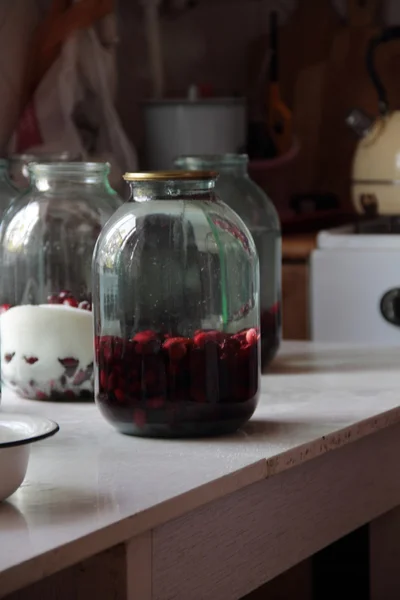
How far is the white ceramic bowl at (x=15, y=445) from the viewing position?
0.80 metres

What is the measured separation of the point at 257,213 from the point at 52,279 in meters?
0.28

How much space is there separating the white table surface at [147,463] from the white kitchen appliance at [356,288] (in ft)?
2.12

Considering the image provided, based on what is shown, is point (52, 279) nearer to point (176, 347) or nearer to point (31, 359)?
point (31, 359)

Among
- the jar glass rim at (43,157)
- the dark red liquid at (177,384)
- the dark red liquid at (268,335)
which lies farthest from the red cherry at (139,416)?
the jar glass rim at (43,157)

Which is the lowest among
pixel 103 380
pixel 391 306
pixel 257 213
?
pixel 391 306

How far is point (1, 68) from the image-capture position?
1.76 meters

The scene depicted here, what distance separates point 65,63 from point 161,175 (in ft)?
2.89

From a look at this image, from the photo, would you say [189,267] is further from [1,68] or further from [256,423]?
[1,68]

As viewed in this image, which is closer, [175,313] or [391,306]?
[175,313]

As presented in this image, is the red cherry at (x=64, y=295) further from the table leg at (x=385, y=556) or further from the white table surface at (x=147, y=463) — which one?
the table leg at (x=385, y=556)

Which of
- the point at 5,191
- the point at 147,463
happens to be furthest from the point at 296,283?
the point at 147,463

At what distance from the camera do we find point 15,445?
800 millimetres

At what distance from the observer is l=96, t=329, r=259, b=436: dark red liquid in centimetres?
99

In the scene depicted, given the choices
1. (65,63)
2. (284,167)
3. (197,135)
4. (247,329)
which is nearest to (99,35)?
(65,63)
